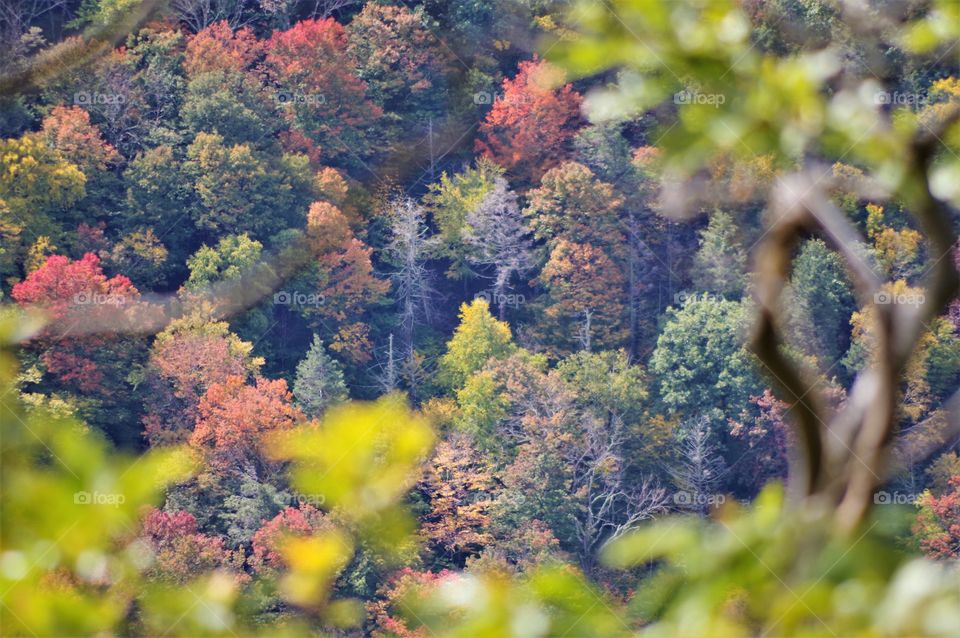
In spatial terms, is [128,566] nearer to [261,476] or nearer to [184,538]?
[184,538]

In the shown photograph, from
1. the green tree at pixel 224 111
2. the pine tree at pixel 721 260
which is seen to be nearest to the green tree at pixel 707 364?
the pine tree at pixel 721 260

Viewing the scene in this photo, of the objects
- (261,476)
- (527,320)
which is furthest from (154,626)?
(527,320)

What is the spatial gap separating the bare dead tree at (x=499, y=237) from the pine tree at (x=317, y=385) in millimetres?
3226

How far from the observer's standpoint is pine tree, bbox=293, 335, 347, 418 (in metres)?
19.0

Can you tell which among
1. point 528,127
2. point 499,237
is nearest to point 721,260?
point 499,237

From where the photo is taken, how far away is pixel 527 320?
70.1ft


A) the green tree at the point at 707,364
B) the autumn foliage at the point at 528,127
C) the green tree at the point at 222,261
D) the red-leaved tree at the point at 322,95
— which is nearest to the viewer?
the green tree at the point at 707,364

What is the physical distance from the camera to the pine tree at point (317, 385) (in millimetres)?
18969

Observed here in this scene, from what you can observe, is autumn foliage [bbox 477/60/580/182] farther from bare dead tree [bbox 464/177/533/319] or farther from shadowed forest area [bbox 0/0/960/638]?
bare dead tree [bbox 464/177/533/319]

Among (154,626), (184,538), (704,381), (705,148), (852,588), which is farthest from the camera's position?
(704,381)

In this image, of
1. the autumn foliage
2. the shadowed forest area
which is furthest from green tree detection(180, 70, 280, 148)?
the autumn foliage

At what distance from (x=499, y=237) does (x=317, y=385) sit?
405 cm

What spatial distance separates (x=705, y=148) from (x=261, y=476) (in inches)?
661

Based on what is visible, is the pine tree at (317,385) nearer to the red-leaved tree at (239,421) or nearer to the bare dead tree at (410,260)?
the red-leaved tree at (239,421)
